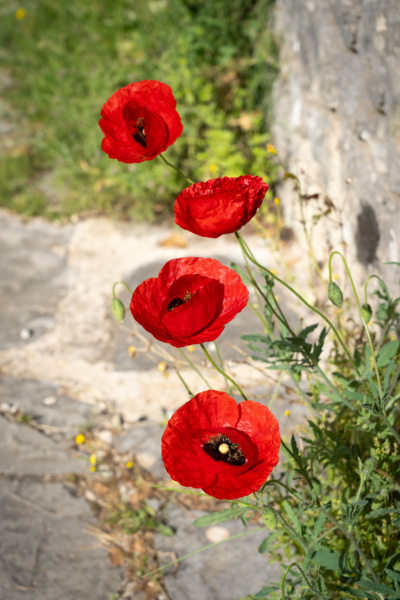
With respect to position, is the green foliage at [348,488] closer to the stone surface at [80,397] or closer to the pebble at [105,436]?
the stone surface at [80,397]

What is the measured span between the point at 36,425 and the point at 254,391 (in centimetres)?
97

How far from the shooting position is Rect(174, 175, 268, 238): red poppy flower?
0.99 m

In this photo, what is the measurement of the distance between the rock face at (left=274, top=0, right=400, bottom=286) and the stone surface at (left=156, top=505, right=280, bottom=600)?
1.04 meters

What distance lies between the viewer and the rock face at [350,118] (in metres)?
1.78

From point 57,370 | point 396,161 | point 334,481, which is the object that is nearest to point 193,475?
point 334,481

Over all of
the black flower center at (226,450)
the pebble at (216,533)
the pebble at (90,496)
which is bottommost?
the black flower center at (226,450)

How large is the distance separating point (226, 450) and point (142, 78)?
10.0 feet

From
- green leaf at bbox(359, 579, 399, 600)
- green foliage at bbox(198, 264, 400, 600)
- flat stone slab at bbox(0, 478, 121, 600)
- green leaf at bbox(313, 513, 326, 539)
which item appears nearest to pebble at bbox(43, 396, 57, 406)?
flat stone slab at bbox(0, 478, 121, 600)

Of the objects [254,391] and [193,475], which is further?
[254,391]

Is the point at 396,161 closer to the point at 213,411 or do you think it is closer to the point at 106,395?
the point at 213,411

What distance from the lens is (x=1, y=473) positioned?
2125mm

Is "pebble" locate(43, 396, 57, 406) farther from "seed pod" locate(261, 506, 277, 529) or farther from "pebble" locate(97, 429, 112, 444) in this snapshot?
"seed pod" locate(261, 506, 277, 529)

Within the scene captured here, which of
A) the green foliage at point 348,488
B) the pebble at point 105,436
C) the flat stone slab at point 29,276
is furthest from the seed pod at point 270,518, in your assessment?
the flat stone slab at point 29,276

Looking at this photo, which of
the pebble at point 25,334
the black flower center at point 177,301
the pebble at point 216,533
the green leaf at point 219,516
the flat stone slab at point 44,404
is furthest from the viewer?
the pebble at point 25,334
